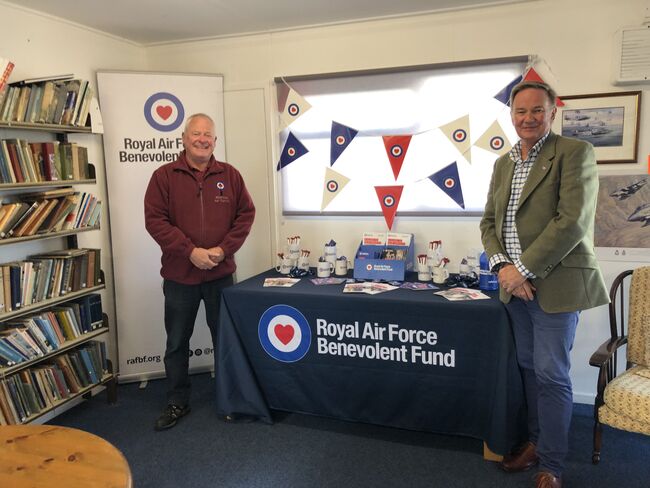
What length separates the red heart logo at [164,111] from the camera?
313 centimetres

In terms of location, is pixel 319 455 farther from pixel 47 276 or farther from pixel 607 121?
pixel 607 121

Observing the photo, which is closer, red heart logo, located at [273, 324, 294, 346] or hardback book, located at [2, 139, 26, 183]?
hardback book, located at [2, 139, 26, 183]

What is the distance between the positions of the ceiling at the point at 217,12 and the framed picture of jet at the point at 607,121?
68cm

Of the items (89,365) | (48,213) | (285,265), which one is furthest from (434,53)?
(89,365)

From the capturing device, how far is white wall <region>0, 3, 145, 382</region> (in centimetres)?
257

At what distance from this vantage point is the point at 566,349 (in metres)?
1.88

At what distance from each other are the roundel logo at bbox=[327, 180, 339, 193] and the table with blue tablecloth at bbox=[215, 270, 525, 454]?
0.73 meters

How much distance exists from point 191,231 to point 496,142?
1.81 m

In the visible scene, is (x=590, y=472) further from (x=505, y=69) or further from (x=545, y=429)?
(x=505, y=69)

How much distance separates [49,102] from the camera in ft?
8.28

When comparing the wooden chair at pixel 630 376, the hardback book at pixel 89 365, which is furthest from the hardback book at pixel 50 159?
the wooden chair at pixel 630 376

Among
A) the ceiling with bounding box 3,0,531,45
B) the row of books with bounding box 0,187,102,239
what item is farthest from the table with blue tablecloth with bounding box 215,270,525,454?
the ceiling with bounding box 3,0,531,45

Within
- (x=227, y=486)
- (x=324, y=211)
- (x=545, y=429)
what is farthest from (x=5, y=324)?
(x=545, y=429)

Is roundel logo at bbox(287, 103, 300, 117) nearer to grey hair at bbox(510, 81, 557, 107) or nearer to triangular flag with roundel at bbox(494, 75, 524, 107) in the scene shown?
triangular flag with roundel at bbox(494, 75, 524, 107)
